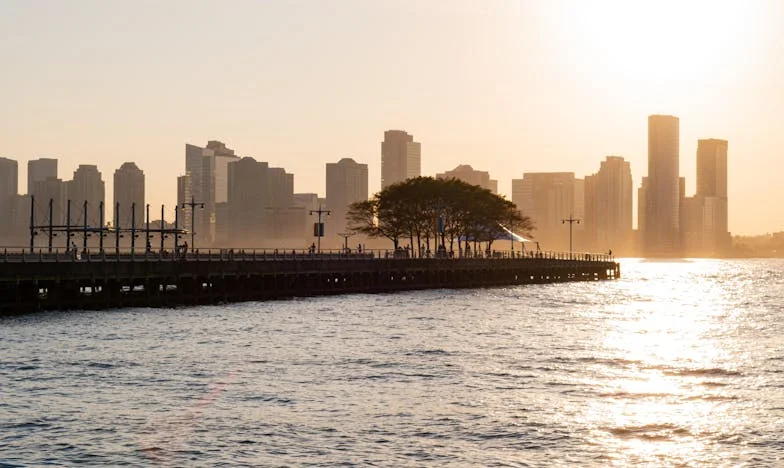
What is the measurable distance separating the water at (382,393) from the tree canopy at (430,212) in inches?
3798

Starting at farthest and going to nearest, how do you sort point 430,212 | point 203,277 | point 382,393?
point 430,212 → point 203,277 → point 382,393

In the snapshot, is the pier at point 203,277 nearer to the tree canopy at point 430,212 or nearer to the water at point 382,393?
the water at point 382,393

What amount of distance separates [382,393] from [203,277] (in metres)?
60.7

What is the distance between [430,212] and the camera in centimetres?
17462

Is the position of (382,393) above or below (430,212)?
below

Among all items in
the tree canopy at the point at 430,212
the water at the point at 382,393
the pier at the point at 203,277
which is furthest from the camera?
the tree canopy at the point at 430,212

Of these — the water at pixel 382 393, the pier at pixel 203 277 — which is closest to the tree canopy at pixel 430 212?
the pier at pixel 203 277

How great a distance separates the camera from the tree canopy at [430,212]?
17312 centimetres

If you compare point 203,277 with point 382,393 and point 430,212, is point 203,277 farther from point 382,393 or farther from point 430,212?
point 430,212

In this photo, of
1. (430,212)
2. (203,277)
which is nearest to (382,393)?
(203,277)

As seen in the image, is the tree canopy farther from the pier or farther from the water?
the water

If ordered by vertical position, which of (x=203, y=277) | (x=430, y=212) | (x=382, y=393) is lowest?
(x=382, y=393)

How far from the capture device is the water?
105 ft

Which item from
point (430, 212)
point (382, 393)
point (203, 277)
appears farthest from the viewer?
point (430, 212)
